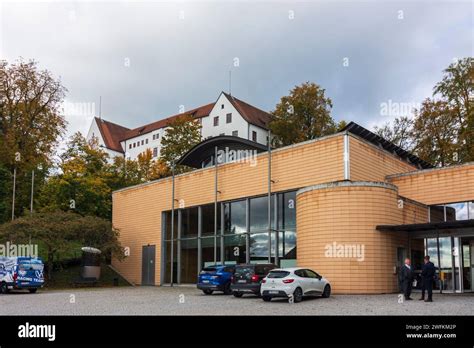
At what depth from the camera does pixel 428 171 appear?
2652cm

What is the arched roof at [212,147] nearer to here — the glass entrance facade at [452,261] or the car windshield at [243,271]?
the car windshield at [243,271]

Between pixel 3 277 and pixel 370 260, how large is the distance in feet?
57.9

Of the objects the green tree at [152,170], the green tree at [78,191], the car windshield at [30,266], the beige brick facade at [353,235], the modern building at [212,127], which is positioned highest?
the modern building at [212,127]

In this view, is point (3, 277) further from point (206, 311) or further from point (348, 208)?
point (348, 208)

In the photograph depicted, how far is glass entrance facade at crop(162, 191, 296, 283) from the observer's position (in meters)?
27.2

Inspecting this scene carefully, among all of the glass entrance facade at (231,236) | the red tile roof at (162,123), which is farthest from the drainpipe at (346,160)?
the red tile roof at (162,123)

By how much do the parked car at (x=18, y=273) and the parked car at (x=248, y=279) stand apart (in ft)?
37.6

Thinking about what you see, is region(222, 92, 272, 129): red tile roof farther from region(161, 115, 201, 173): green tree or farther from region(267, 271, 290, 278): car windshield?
region(267, 271, 290, 278): car windshield

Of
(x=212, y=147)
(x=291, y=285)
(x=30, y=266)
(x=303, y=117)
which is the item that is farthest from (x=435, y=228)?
(x=303, y=117)

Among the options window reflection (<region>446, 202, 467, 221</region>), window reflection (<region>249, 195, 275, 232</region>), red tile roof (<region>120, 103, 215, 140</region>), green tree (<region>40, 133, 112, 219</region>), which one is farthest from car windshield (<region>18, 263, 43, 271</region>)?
red tile roof (<region>120, 103, 215, 140</region>)

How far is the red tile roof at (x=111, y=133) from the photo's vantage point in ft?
283

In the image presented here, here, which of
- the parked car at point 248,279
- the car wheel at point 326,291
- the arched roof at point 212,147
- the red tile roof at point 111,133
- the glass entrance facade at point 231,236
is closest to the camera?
the car wheel at point 326,291
